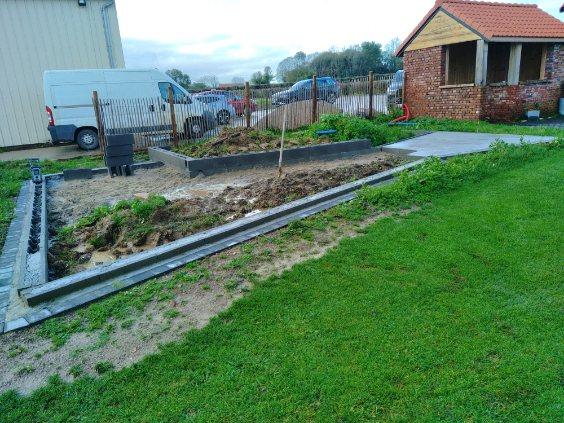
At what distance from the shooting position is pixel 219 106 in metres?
14.7

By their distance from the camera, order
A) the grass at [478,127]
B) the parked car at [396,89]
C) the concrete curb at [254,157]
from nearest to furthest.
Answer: the concrete curb at [254,157] < the grass at [478,127] < the parked car at [396,89]

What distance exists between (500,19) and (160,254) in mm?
15943

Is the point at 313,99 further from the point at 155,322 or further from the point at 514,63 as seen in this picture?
→ the point at 155,322

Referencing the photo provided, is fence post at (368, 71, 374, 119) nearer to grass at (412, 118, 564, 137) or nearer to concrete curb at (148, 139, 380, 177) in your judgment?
grass at (412, 118, 564, 137)

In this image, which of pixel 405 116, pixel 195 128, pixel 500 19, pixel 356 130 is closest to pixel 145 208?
pixel 356 130

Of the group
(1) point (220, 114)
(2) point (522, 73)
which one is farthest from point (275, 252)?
(2) point (522, 73)

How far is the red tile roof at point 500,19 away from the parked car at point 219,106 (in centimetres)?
803

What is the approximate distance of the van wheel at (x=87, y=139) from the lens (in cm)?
1339

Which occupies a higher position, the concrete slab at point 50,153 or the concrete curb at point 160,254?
the concrete slab at point 50,153

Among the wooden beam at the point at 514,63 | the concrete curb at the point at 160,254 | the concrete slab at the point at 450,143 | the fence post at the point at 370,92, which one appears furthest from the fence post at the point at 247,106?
the wooden beam at the point at 514,63

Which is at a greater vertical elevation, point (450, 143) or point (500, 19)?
point (500, 19)

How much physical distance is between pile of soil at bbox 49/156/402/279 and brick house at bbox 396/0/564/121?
983 cm

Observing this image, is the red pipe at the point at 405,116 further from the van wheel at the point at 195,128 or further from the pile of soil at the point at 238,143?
the van wheel at the point at 195,128

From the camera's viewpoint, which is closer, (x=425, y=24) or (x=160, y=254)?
(x=160, y=254)
